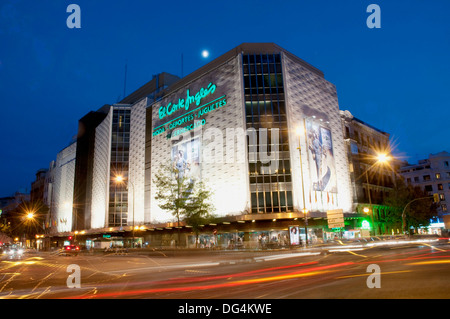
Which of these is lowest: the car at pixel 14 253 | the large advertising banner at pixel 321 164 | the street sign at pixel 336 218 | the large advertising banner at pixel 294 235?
the car at pixel 14 253

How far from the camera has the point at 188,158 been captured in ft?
185

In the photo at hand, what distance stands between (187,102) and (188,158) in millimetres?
10149

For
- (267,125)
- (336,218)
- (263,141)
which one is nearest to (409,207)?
(263,141)

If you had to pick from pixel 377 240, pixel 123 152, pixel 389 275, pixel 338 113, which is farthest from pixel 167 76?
pixel 389 275

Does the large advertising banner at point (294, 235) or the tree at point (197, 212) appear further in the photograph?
the tree at point (197, 212)

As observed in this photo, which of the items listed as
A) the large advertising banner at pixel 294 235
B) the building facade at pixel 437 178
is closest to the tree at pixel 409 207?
the large advertising banner at pixel 294 235

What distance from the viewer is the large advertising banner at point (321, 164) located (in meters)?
49.6

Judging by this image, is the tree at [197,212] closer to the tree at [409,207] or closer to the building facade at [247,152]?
the building facade at [247,152]

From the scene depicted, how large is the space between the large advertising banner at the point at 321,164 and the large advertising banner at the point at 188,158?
18.0 m

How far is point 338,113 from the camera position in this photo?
194 ft

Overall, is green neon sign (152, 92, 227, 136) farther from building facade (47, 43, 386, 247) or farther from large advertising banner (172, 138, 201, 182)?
large advertising banner (172, 138, 201, 182)

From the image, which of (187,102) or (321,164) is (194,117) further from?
(321,164)
